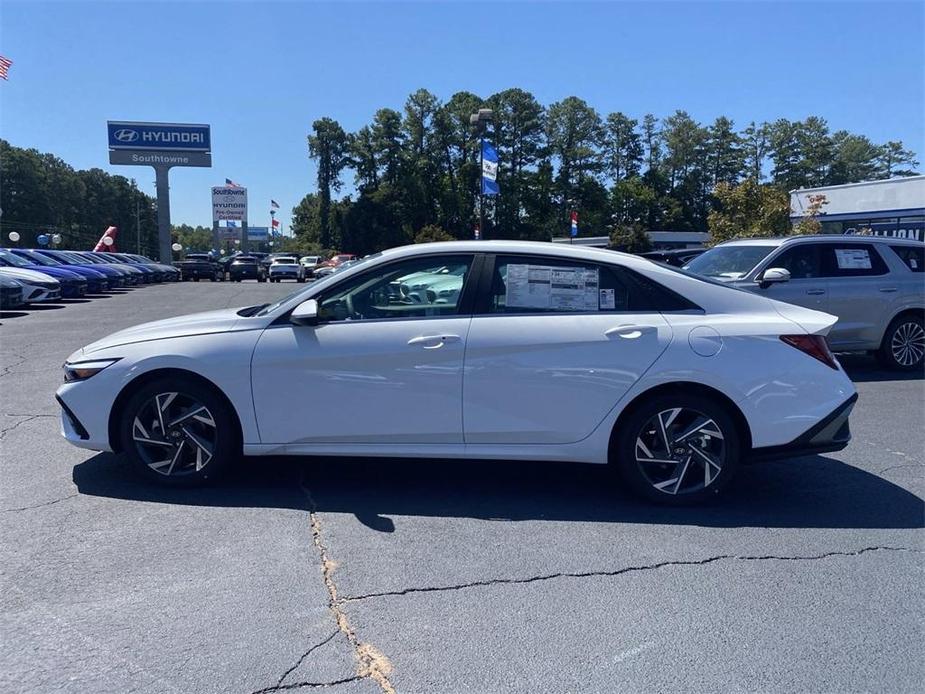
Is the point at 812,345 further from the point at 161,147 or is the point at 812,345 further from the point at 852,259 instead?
the point at 161,147

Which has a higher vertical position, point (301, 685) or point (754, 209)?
point (754, 209)

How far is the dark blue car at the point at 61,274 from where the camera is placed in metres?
21.5

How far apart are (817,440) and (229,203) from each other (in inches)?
3119

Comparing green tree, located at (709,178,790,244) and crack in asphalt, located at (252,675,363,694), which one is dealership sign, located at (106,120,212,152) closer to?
green tree, located at (709,178,790,244)

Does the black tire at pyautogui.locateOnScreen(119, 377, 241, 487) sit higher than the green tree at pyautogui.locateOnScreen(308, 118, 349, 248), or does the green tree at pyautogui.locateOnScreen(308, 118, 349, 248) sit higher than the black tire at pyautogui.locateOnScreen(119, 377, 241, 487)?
the green tree at pyautogui.locateOnScreen(308, 118, 349, 248)

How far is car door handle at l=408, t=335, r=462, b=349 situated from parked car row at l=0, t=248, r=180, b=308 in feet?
53.1

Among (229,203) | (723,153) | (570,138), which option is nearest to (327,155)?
(229,203)

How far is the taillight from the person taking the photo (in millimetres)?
4410

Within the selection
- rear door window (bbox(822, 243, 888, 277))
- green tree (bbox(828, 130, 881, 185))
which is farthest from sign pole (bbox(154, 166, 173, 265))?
green tree (bbox(828, 130, 881, 185))

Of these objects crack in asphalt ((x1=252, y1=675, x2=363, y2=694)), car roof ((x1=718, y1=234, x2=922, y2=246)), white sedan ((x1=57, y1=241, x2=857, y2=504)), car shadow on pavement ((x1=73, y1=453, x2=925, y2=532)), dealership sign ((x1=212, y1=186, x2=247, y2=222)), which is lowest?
crack in asphalt ((x1=252, y1=675, x2=363, y2=694))

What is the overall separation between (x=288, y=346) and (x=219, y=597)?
1.66 m

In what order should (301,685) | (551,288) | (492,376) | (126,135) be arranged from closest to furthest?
(301,685), (492,376), (551,288), (126,135)

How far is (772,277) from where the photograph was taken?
8570 millimetres

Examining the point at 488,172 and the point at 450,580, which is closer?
the point at 450,580
